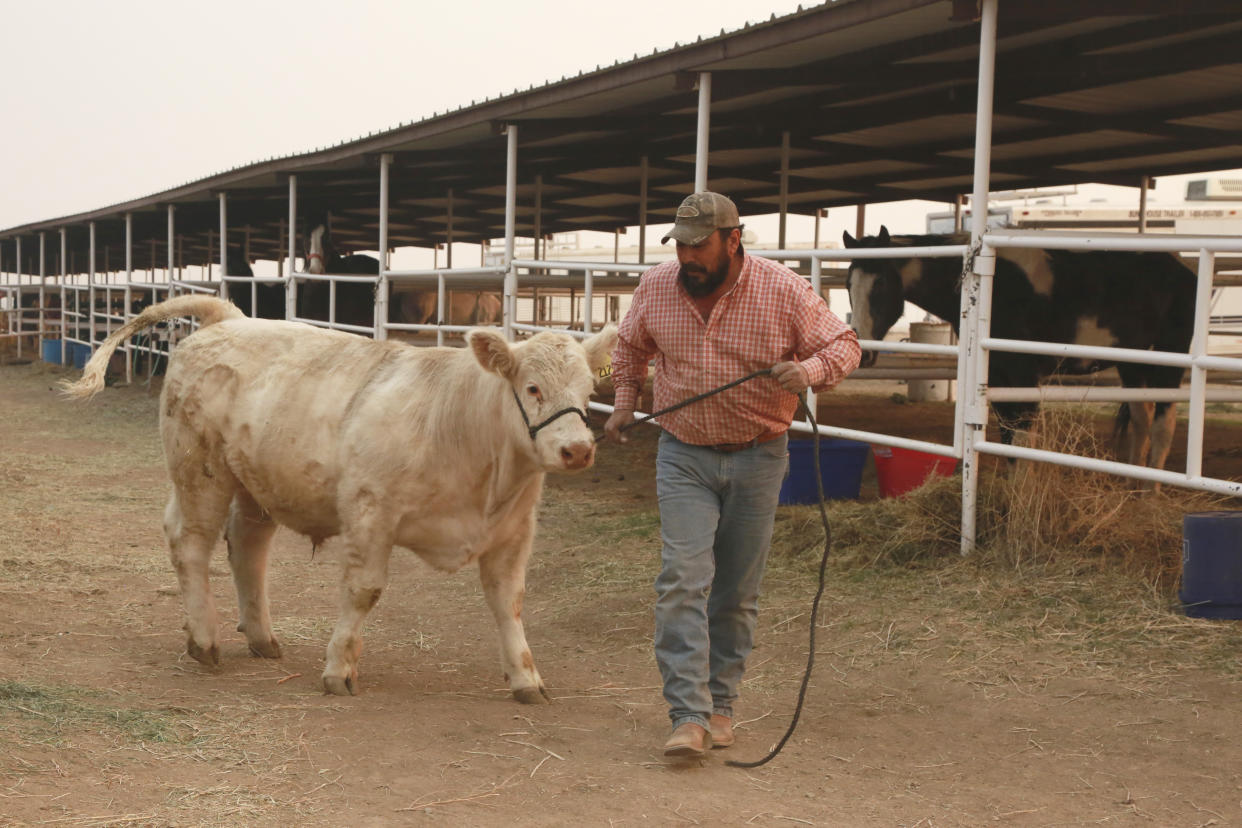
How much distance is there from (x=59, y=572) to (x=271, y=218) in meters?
16.3

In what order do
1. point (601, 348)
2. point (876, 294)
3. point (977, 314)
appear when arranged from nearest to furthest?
point (601, 348)
point (977, 314)
point (876, 294)

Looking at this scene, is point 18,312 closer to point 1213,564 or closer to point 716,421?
point 716,421

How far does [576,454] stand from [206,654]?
2.13 m

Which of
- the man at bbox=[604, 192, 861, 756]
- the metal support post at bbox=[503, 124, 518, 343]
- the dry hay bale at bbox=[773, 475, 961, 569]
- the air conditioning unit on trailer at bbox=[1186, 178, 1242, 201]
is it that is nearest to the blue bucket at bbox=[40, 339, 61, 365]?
the metal support post at bbox=[503, 124, 518, 343]

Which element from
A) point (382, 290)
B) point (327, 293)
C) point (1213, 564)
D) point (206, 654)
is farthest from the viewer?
point (327, 293)

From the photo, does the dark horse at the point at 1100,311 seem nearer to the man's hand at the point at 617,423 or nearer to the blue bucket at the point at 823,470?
the blue bucket at the point at 823,470

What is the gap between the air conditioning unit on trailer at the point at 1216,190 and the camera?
22016 millimetres

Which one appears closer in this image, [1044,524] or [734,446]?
[734,446]

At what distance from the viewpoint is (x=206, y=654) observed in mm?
5340

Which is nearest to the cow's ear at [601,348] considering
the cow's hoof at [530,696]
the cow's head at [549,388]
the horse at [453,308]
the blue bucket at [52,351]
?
the cow's head at [549,388]

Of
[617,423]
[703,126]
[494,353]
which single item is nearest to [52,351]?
[703,126]

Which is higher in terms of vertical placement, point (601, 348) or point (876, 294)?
point (876, 294)

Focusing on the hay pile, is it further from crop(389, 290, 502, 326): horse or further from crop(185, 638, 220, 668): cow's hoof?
crop(389, 290, 502, 326): horse

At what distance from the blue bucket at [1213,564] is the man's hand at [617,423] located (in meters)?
2.50
